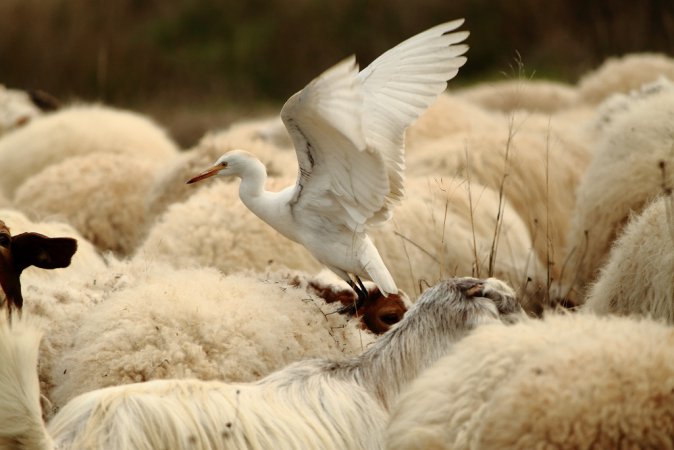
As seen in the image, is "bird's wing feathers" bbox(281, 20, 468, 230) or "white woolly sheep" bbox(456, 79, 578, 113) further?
"white woolly sheep" bbox(456, 79, 578, 113)

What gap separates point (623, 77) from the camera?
8.74 meters

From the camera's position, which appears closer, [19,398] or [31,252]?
[19,398]

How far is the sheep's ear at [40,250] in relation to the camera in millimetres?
3654

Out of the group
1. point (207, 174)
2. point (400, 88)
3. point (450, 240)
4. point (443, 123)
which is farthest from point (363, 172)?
point (443, 123)

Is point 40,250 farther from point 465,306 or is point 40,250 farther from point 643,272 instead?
point 643,272

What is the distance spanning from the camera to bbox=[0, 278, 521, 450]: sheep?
2623mm

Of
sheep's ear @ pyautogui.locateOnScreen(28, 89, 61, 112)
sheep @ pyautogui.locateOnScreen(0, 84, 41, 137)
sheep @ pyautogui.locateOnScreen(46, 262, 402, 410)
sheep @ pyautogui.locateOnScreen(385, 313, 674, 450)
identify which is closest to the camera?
sheep @ pyautogui.locateOnScreen(385, 313, 674, 450)

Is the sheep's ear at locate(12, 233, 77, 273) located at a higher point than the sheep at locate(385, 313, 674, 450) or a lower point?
lower

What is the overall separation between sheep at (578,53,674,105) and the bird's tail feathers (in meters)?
6.52

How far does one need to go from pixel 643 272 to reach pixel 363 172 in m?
0.95

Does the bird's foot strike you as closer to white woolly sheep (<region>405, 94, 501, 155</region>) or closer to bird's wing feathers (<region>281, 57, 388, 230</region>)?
bird's wing feathers (<region>281, 57, 388, 230</region>)

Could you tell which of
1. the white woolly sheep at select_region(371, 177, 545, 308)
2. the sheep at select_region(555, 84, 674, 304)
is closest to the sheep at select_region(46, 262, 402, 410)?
the white woolly sheep at select_region(371, 177, 545, 308)

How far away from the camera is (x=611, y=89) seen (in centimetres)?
883

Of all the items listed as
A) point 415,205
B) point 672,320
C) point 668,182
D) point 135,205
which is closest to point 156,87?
point 135,205
